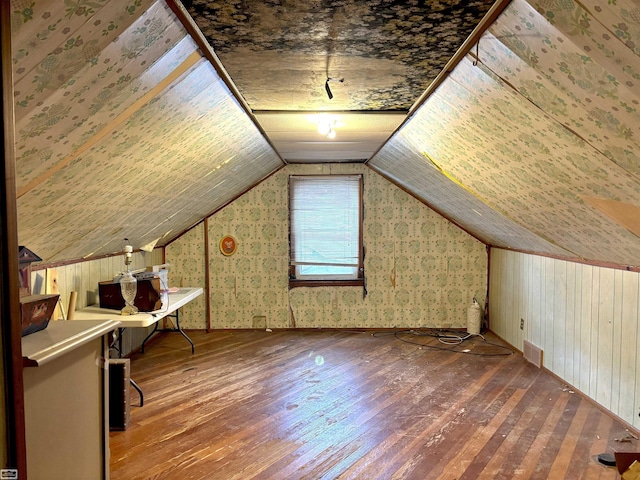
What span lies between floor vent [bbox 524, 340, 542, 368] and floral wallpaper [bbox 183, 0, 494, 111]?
2948 mm

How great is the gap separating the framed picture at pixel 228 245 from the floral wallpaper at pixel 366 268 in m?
0.05

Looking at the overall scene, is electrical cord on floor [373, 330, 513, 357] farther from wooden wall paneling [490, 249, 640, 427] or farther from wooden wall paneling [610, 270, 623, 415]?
wooden wall paneling [610, 270, 623, 415]

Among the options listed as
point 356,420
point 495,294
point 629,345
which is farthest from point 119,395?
point 495,294

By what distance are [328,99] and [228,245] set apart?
347 cm

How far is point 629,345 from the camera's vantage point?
3.13 metres

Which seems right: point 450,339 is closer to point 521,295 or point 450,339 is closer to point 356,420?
point 521,295

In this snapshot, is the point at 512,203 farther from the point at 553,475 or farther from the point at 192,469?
the point at 192,469

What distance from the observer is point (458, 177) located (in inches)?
146

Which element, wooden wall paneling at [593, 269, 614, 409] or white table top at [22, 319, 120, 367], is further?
wooden wall paneling at [593, 269, 614, 409]

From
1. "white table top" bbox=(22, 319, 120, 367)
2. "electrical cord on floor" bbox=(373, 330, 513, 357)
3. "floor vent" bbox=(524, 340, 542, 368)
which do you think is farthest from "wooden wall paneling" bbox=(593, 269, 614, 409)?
"white table top" bbox=(22, 319, 120, 367)

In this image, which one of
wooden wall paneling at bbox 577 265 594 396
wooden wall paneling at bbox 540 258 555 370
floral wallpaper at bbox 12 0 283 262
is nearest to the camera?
floral wallpaper at bbox 12 0 283 262

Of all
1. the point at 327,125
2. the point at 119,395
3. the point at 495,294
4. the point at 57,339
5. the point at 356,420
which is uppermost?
the point at 327,125

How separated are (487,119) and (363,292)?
3801mm

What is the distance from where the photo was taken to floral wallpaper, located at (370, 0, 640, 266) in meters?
1.47
